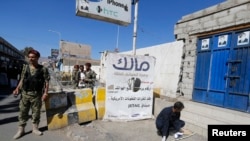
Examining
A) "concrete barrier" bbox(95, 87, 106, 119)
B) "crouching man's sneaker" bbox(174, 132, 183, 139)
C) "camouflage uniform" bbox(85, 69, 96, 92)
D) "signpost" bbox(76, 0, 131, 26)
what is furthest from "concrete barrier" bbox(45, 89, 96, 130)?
A: "signpost" bbox(76, 0, 131, 26)

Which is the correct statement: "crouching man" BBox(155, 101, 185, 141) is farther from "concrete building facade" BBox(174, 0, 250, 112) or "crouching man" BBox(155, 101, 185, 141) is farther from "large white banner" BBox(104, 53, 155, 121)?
"concrete building facade" BBox(174, 0, 250, 112)

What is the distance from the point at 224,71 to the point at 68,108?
4.78 metres

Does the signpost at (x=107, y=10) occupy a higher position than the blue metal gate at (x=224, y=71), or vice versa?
the signpost at (x=107, y=10)

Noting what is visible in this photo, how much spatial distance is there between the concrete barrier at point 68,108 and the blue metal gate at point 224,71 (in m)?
3.80

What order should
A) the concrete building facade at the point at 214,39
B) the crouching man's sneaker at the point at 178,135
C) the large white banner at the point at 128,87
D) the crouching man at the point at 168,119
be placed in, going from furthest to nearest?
the large white banner at the point at 128,87 → the concrete building facade at the point at 214,39 → the crouching man's sneaker at the point at 178,135 → the crouching man at the point at 168,119

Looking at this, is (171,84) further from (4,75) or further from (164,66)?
(4,75)

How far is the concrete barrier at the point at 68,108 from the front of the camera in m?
5.32

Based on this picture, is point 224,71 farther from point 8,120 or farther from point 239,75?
point 8,120

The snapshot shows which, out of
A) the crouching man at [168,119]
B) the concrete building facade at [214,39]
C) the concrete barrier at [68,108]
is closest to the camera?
the crouching man at [168,119]

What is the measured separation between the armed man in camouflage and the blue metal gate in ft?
16.5

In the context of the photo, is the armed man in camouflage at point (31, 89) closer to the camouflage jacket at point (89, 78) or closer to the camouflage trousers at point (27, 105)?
the camouflage trousers at point (27, 105)

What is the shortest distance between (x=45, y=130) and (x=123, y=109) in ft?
7.53

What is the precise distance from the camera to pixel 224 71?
6.25 meters

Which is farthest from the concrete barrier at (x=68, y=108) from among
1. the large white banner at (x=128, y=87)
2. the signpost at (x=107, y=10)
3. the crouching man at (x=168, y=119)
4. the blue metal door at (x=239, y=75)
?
the blue metal door at (x=239, y=75)
